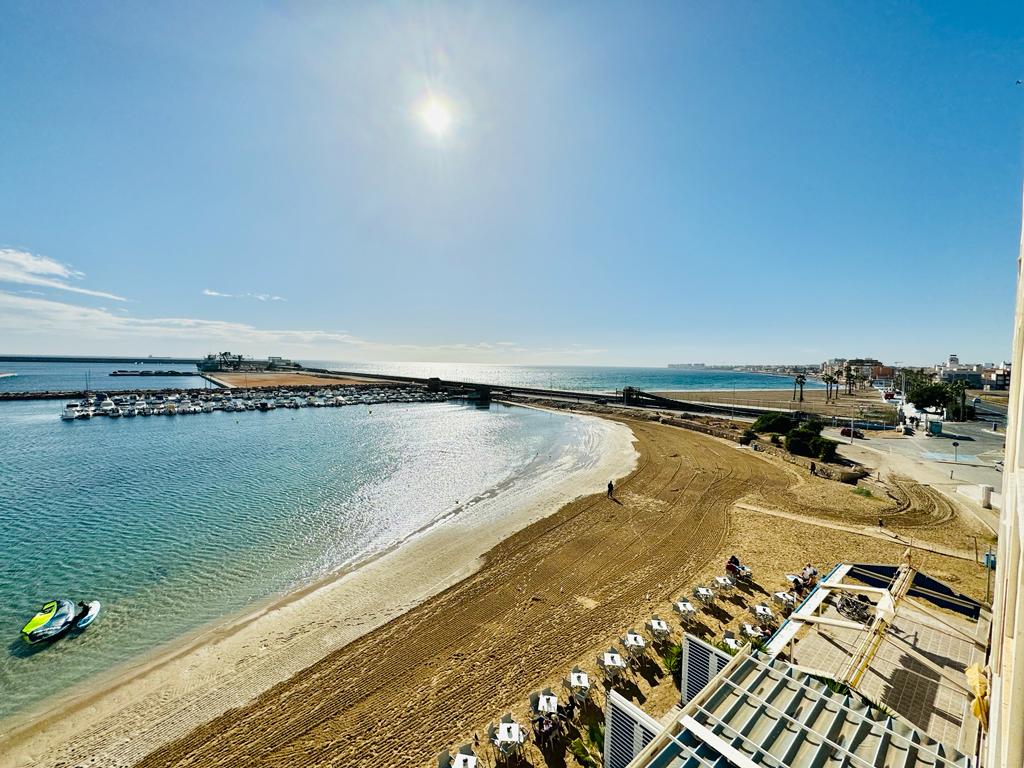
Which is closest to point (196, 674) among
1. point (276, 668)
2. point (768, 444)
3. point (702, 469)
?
point (276, 668)

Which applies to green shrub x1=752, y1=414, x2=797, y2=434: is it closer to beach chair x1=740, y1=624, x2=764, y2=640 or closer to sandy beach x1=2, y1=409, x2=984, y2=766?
sandy beach x1=2, y1=409, x2=984, y2=766

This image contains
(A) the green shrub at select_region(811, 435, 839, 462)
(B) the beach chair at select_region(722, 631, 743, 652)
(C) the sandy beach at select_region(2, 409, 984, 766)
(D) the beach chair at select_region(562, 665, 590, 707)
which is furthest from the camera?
(A) the green shrub at select_region(811, 435, 839, 462)

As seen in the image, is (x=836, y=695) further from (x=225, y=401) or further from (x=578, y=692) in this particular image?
(x=225, y=401)

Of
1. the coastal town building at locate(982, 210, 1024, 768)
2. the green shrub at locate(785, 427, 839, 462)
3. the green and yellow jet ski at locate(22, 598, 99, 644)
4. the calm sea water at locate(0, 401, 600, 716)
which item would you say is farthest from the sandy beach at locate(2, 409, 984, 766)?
the green shrub at locate(785, 427, 839, 462)

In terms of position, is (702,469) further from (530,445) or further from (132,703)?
(132,703)

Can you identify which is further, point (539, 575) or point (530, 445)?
point (530, 445)

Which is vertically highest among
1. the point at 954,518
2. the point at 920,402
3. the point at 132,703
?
the point at 920,402

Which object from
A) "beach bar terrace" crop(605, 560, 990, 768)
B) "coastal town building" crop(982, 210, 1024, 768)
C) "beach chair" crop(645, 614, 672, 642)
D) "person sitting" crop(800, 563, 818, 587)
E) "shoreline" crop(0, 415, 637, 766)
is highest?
"coastal town building" crop(982, 210, 1024, 768)
